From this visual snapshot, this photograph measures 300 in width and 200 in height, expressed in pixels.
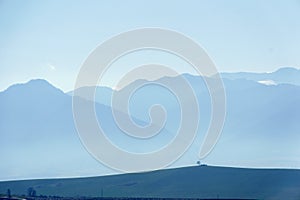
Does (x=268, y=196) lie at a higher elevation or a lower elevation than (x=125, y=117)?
lower

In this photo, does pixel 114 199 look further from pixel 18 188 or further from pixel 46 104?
pixel 46 104

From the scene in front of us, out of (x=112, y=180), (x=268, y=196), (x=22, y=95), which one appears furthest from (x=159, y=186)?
(x=22, y=95)

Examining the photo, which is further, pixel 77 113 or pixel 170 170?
pixel 170 170

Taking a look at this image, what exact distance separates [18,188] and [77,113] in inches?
420

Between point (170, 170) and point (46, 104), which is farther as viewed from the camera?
point (46, 104)

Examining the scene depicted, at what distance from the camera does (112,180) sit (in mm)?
47531

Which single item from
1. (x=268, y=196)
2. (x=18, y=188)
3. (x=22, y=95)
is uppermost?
(x=22, y=95)

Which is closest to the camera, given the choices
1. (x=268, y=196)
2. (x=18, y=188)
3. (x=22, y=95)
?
(x=268, y=196)

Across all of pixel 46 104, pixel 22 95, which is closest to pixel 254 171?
pixel 22 95

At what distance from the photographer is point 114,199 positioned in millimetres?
34688

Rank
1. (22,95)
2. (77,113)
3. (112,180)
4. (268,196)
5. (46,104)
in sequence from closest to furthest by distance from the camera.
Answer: (268,196) → (77,113) → (112,180) → (22,95) → (46,104)

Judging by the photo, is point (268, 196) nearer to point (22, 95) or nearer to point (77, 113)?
point (77, 113)

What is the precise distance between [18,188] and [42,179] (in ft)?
28.5

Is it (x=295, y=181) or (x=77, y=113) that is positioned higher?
(x=77, y=113)
